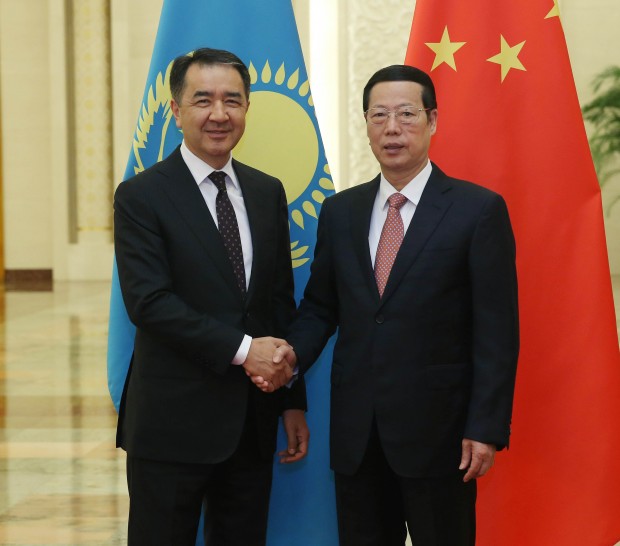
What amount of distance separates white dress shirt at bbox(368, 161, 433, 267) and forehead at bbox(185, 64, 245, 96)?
504 mm

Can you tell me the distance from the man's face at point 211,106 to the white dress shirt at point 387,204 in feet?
1.45

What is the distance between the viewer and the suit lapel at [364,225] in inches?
102

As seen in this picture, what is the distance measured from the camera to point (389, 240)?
2.62 meters

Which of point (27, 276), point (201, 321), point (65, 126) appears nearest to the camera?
point (201, 321)

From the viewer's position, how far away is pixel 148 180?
2641 millimetres

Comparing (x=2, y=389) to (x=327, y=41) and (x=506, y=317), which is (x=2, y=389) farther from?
(x=506, y=317)

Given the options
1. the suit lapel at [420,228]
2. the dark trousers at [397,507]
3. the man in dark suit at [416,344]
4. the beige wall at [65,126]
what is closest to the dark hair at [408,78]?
the man in dark suit at [416,344]

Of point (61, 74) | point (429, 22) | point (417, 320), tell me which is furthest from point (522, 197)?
point (61, 74)

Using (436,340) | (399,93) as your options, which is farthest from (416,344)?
(399,93)

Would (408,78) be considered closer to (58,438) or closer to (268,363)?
(268,363)

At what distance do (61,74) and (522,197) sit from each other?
1147 centimetres

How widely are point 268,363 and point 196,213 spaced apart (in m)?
0.46

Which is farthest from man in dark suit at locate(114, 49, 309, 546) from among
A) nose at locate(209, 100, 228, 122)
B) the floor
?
the floor

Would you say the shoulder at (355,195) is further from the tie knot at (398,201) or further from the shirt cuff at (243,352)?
the shirt cuff at (243,352)
